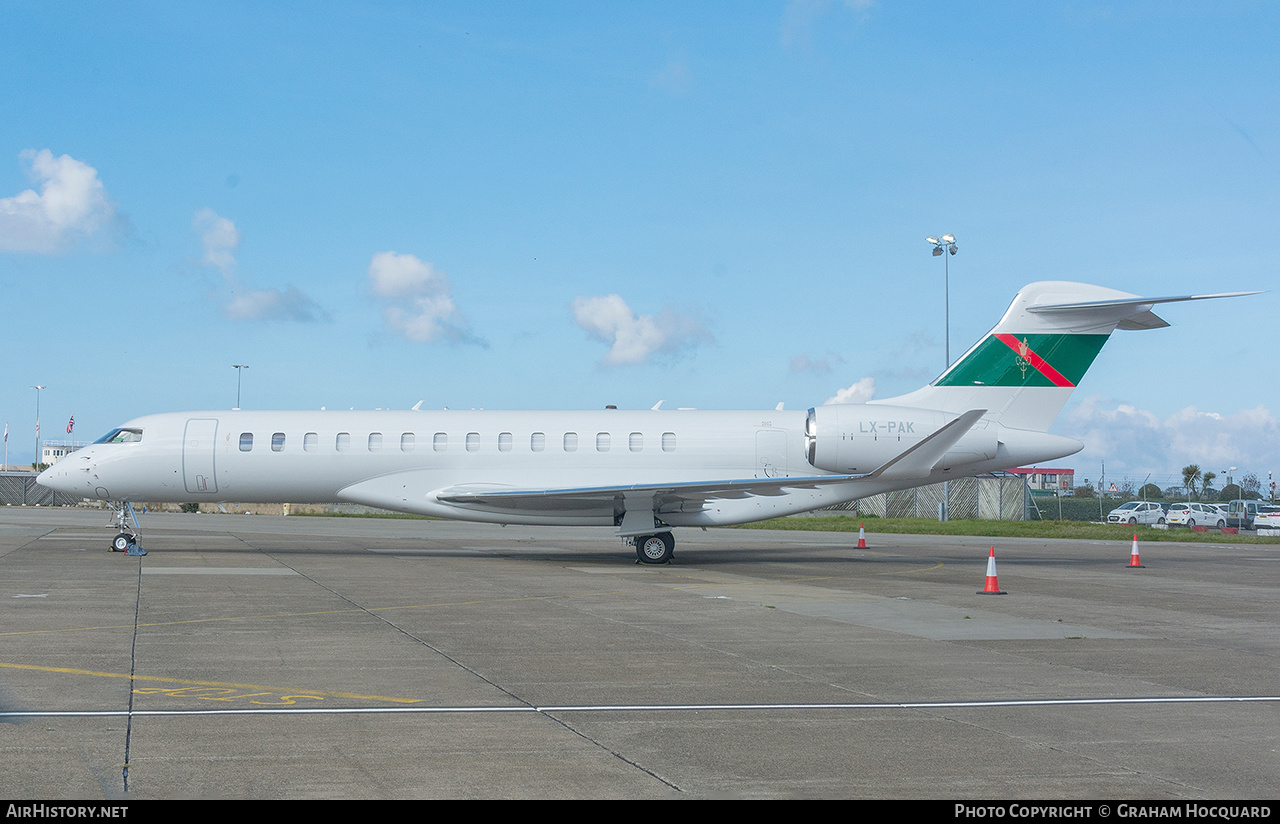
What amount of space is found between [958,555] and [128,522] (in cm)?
1889

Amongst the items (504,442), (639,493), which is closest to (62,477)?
(504,442)

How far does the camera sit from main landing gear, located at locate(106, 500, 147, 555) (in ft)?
68.9

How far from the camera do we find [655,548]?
20719 millimetres

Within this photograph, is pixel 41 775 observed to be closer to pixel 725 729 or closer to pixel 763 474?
pixel 725 729

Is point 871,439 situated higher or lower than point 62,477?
higher

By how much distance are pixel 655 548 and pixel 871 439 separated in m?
4.84

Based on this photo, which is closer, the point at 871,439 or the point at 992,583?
the point at 992,583

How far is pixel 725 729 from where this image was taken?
6.72 m

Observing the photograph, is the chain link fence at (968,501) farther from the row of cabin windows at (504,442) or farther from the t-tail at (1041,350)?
the row of cabin windows at (504,442)

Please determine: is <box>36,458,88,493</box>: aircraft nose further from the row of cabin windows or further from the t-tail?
the t-tail

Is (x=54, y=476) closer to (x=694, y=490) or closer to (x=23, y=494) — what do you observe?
(x=694, y=490)

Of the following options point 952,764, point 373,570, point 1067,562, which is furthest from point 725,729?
point 1067,562

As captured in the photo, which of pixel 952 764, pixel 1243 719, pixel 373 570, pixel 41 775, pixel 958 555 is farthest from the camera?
pixel 958 555

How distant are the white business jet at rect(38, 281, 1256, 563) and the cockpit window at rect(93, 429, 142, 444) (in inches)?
2.0
